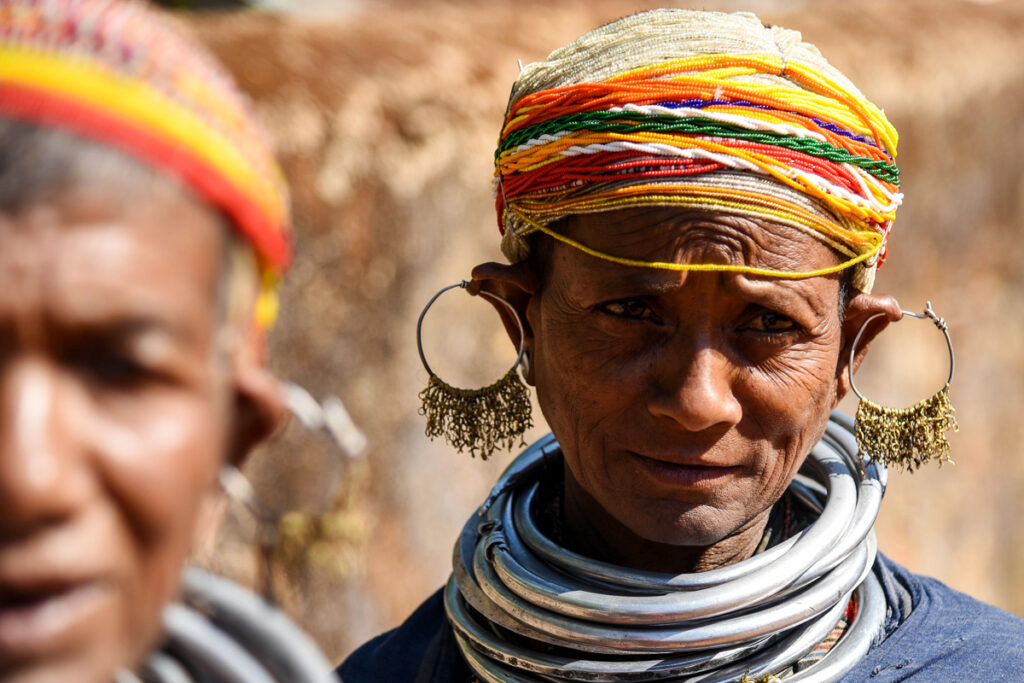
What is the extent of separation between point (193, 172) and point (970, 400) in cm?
1004

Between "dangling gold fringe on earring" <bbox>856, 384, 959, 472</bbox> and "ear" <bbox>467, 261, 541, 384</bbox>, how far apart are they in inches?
31.0

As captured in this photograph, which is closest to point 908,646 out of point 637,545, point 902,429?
point 902,429

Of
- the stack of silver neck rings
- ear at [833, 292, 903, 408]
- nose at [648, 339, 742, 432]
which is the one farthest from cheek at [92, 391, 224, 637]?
ear at [833, 292, 903, 408]

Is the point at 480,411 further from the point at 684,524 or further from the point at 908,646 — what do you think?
the point at 908,646

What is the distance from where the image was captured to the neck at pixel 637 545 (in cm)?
259

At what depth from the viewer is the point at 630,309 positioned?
2355mm

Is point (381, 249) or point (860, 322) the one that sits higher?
point (381, 249)

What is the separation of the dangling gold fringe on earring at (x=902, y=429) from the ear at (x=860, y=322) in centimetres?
10

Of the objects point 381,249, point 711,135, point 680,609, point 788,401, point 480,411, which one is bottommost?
point 680,609

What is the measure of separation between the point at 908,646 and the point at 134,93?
6.53ft

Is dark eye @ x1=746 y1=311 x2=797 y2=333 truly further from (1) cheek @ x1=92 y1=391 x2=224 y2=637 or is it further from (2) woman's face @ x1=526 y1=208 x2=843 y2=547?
(1) cheek @ x1=92 y1=391 x2=224 y2=637

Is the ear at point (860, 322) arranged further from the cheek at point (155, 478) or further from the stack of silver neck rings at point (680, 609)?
the cheek at point (155, 478)

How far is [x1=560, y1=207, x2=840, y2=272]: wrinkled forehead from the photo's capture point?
2225mm

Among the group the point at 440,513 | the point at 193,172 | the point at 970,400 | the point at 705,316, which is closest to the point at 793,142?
the point at 705,316
